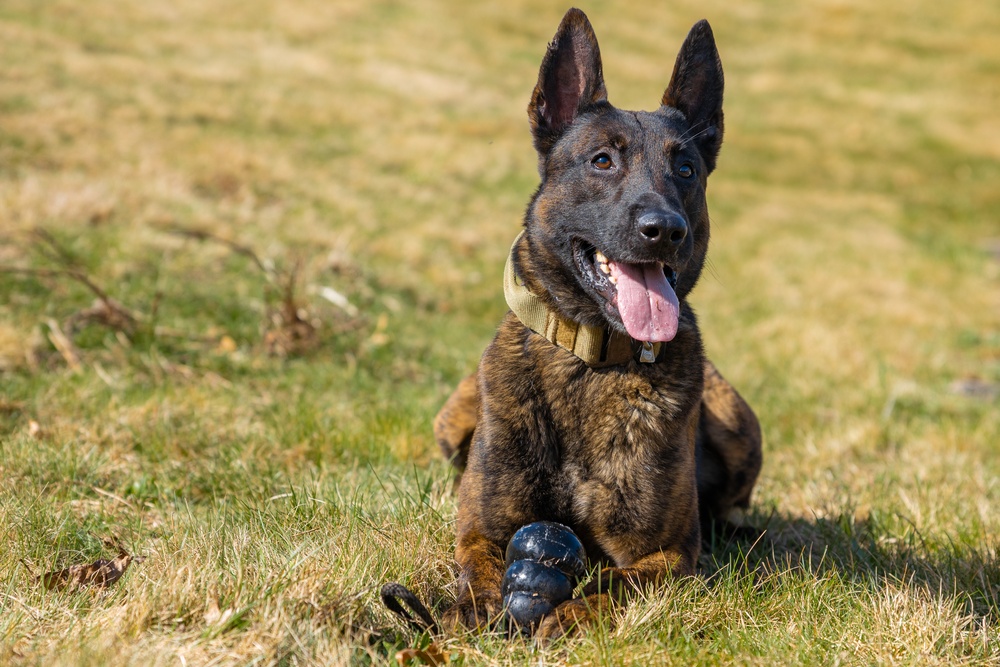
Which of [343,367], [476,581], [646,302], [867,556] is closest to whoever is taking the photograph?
[476,581]

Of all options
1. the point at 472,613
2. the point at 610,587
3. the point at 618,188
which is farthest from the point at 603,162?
the point at 472,613

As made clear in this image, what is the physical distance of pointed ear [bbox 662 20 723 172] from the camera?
3.95 m

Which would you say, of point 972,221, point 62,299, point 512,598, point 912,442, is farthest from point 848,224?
point 512,598

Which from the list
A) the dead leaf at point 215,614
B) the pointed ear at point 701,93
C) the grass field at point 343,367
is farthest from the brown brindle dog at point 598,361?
the dead leaf at point 215,614

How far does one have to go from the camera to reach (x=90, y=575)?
306 cm

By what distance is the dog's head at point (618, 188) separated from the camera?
3.28m

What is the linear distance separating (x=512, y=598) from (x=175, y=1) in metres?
26.8

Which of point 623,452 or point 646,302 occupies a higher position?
point 646,302

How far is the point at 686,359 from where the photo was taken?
3580 mm

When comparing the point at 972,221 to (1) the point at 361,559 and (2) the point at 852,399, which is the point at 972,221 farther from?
(1) the point at 361,559

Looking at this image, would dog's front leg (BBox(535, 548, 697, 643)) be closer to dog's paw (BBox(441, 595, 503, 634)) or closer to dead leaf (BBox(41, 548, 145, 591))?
dog's paw (BBox(441, 595, 503, 634))

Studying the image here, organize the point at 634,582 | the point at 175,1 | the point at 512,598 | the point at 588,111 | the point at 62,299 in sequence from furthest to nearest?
the point at 175,1, the point at 62,299, the point at 588,111, the point at 634,582, the point at 512,598

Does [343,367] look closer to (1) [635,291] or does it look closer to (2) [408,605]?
(1) [635,291]

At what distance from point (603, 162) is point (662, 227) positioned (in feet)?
1.83
